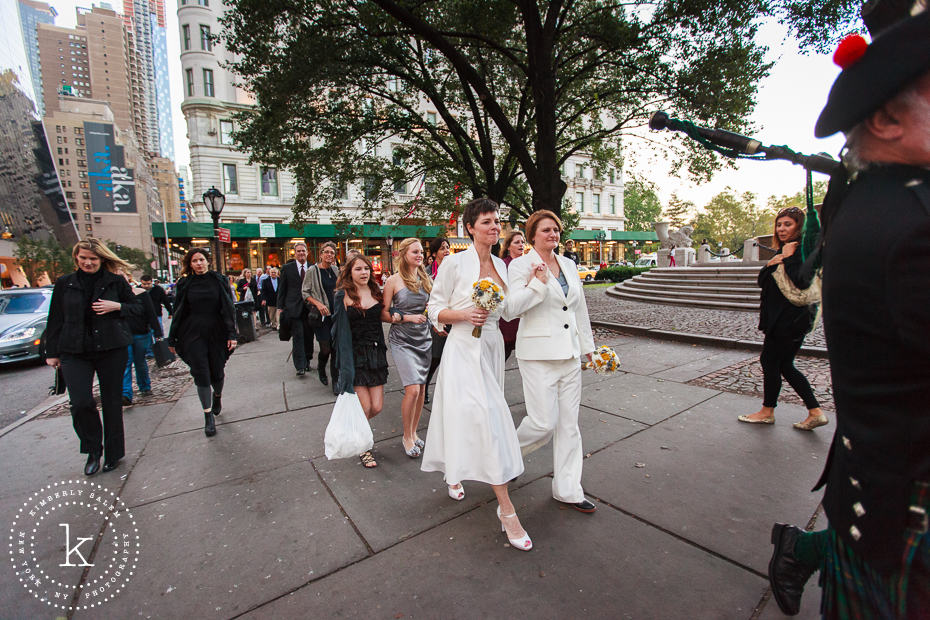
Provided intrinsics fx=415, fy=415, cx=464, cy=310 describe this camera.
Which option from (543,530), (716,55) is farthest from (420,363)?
(716,55)

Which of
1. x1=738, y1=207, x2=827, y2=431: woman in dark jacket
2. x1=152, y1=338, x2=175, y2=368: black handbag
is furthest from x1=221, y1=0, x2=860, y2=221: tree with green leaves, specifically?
x1=152, y1=338, x2=175, y2=368: black handbag

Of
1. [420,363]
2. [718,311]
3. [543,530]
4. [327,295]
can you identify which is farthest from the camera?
[718,311]

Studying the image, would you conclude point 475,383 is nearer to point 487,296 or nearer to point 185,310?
point 487,296

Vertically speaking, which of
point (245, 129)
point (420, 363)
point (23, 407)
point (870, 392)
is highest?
point (245, 129)

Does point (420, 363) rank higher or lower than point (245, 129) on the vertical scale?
lower

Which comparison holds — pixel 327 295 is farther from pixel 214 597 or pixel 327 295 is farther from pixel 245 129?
pixel 245 129

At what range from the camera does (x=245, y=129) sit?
12820 mm

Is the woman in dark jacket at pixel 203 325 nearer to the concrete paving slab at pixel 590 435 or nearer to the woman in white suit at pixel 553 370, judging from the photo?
the concrete paving slab at pixel 590 435

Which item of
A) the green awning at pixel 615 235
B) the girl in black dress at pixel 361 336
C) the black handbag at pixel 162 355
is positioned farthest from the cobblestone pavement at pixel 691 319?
the green awning at pixel 615 235

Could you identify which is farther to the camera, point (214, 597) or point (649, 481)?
point (649, 481)

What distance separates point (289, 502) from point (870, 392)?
134 inches

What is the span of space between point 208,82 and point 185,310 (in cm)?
4227

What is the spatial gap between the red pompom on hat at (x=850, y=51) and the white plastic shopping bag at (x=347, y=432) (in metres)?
3.43

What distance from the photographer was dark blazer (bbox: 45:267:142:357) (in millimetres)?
3730
